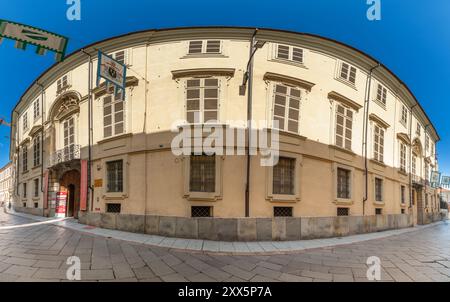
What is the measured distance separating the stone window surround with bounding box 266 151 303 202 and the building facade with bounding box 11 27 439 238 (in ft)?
0.15

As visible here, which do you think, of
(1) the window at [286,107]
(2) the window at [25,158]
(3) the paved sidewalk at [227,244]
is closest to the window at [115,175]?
(3) the paved sidewalk at [227,244]

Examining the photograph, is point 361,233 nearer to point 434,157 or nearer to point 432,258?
point 432,258

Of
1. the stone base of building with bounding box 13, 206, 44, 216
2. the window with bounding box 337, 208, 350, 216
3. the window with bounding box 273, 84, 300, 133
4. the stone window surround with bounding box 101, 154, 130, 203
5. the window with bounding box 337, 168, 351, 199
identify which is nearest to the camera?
the window with bounding box 273, 84, 300, 133

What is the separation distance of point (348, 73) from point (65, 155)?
17.3 metres

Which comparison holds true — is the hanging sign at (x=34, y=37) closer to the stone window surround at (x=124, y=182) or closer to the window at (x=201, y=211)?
the stone window surround at (x=124, y=182)

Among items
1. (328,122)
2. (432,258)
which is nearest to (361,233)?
(432,258)

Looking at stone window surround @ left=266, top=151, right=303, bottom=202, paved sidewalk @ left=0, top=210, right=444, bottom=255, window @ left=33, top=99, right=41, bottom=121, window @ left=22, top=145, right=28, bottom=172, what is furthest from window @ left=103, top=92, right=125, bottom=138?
window @ left=22, top=145, right=28, bottom=172

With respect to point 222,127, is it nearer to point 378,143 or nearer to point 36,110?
point 378,143

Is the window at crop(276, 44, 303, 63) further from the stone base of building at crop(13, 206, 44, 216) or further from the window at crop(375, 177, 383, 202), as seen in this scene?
the stone base of building at crop(13, 206, 44, 216)

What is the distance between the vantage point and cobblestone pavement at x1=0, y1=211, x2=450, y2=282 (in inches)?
175

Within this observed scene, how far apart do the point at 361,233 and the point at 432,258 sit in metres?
4.12

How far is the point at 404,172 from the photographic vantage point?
656 inches

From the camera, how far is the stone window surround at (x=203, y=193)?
890cm

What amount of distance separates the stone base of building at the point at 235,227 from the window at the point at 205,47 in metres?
7.42
